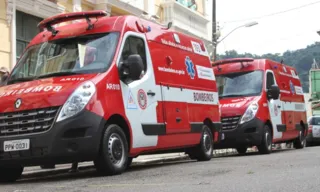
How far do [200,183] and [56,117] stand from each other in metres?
2.20

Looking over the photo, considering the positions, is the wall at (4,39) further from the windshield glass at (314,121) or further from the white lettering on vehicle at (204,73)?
the windshield glass at (314,121)

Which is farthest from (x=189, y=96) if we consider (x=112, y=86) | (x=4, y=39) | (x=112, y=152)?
(x=4, y=39)

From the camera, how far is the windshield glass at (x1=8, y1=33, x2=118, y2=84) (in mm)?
8242

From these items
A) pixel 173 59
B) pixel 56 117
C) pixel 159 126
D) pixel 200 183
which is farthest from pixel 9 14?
pixel 200 183

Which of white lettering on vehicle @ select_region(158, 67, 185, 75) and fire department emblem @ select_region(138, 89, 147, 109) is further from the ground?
white lettering on vehicle @ select_region(158, 67, 185, 75)

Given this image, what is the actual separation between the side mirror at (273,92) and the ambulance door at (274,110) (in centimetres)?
17

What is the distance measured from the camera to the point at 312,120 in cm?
2341

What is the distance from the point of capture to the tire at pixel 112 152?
7.69 m

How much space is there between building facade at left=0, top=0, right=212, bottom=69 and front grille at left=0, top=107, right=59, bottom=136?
6.88m

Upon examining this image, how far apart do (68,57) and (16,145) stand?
5.87ft

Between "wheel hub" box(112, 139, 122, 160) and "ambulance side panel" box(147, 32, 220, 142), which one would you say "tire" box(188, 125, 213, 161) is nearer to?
"ambulance side panel" box(147, 32, 220, 142)

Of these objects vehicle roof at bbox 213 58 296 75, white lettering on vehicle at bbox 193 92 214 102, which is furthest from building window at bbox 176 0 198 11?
white lettering on vehicle at bbox 193 92 214 102

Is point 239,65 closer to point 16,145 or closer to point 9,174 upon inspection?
Result: point 9,174

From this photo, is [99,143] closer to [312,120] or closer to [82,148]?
[82,148]
